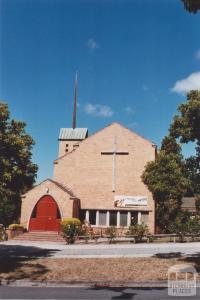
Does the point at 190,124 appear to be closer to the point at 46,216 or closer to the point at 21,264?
the point at 46,216

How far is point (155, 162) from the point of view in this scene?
36.1 meters

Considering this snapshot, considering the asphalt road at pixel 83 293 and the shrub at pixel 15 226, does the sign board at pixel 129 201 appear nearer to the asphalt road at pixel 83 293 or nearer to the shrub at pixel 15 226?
the shrub at pixel 15 226

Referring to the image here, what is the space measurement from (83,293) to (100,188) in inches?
960

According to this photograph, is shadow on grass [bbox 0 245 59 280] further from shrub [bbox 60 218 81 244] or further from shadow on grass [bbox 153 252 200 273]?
shadow on grass [bbox 153 252 200 273]

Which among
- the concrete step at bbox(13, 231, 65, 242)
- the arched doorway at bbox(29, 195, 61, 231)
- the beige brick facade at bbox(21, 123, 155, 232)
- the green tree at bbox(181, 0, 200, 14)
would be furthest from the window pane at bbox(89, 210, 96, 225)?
the green tree at bbox(181, 0, 200, 14)

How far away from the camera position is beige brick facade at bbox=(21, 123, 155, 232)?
36.2 metres

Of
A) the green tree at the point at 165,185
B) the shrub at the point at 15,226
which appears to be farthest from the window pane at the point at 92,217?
the shrub at the point at 15,226

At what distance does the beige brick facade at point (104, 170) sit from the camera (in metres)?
36.2

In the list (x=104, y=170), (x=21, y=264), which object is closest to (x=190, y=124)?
(x=104, y=170)

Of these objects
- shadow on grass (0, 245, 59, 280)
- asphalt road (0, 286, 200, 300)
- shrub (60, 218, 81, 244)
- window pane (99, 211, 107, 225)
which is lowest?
asphalt road (0, 286, 200, 300)

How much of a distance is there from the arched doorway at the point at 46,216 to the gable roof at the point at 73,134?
4244 cm

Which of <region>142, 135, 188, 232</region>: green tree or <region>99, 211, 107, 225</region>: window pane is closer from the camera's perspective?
<region>142, 135, 188, 232</region>: green tree

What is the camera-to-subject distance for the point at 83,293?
12.4 metres

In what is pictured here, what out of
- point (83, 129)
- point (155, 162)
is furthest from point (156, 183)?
point (83, 129)
